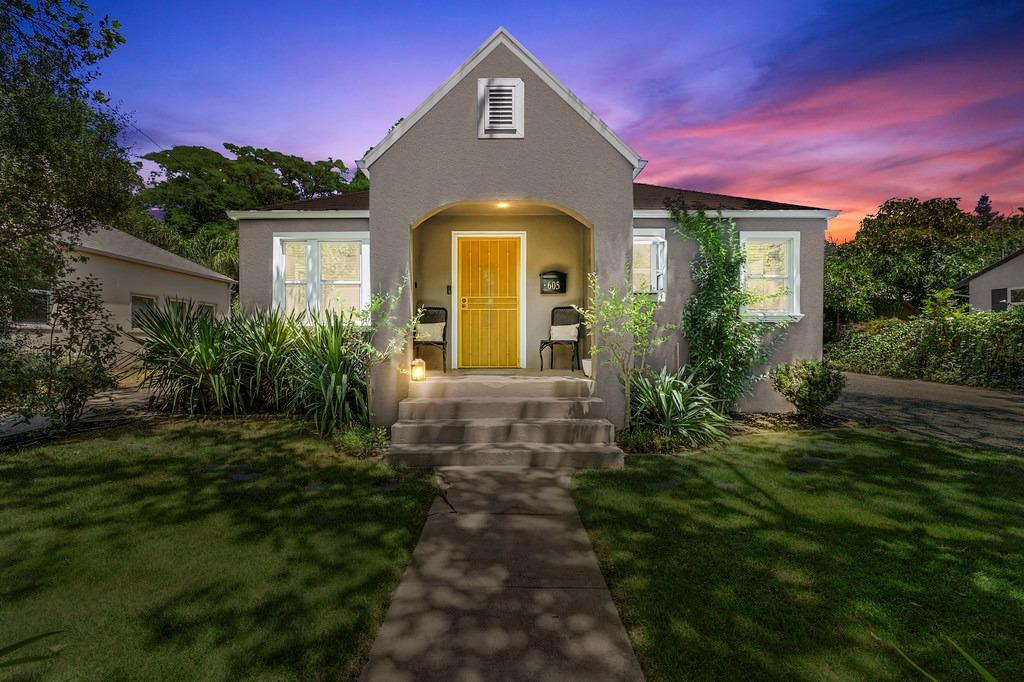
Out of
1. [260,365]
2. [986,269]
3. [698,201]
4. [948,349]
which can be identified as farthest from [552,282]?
[986,269]

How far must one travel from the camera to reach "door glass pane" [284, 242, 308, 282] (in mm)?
9484

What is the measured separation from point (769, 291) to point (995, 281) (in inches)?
598

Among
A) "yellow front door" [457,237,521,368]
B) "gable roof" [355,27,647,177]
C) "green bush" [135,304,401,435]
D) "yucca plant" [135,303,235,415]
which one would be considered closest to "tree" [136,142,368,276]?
"yucca plant" [135,303,235,415]

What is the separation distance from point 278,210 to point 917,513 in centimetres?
1041

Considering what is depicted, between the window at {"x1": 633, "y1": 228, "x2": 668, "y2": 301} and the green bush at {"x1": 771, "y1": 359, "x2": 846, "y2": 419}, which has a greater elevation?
the window at {"x1": 633, "y1": 228, "x2": 668, "y2": 301}

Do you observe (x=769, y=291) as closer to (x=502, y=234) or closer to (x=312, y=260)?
(x=502, y=234)

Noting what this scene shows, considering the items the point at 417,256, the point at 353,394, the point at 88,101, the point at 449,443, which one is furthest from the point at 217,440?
the point at 88,101

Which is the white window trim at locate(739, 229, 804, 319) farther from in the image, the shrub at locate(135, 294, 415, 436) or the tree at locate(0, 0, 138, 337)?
the tree at locate(0, 0, 138, 337)

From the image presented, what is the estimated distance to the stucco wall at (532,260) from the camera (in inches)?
354

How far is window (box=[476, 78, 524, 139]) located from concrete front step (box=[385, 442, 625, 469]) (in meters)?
4.20

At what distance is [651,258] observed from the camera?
8.85 m

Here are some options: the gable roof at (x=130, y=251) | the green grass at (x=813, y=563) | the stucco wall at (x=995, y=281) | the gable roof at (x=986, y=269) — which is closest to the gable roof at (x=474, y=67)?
the green grass at (x=813, y=563)

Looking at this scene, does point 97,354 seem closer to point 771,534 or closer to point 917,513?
point 771,534

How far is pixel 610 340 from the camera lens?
643 centimetres
